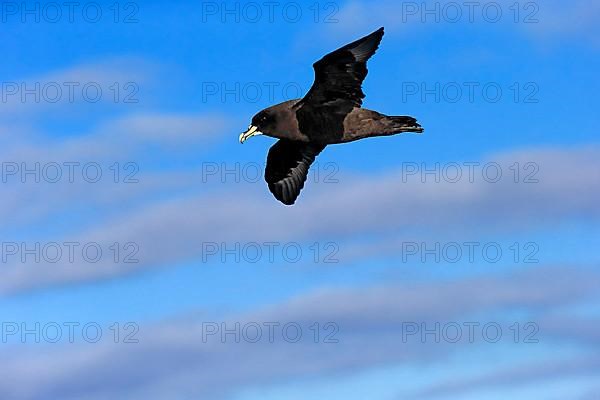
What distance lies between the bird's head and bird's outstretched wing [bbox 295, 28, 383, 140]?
0.49 m

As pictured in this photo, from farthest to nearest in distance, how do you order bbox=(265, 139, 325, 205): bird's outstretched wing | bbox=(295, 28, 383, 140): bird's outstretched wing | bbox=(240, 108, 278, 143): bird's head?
bbox=(265, 139, 325, 205): bird's outstretched wing → bbox=(240, 108, 278, 143): bird's head → bbox=(295, 28, 383, 140): bird's outstretched wing

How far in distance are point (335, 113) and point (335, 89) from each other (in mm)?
422

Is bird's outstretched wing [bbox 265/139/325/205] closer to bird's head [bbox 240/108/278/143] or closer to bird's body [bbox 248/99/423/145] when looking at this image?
bird's head [bbox 240/108/278/143]

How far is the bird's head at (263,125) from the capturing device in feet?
75.0

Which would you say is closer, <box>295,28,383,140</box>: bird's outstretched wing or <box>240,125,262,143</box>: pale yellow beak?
<box>295,28,383,140</box>: bird's outstretched wing

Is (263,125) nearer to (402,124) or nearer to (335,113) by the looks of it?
(335,113)

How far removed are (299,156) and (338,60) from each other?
10.3ft

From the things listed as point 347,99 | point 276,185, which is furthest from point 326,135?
point 276,185

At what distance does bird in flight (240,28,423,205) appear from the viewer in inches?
868

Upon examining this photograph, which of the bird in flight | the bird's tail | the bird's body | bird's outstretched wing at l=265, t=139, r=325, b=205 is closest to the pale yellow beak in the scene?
the bird in flight

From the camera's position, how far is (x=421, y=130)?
73.6ft

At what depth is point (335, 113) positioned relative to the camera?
22484mm

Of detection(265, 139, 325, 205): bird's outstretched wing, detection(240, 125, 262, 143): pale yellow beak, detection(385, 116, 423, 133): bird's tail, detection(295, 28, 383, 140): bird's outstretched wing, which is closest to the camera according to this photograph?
detection(295, 28, 383, 140): bird's outstretched wing

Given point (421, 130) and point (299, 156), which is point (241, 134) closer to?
point (299, 156)
